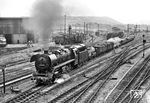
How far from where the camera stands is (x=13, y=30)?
61281mm

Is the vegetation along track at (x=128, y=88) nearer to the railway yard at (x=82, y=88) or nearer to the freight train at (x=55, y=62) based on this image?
the railway yard at (x=82, y=88)

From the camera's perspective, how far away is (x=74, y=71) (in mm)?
28125

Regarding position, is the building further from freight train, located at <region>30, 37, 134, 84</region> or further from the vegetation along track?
the vegetation along track

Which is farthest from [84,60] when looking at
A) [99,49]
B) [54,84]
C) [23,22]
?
[23,22]

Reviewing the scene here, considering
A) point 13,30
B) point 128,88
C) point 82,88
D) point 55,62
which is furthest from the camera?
point 13,30

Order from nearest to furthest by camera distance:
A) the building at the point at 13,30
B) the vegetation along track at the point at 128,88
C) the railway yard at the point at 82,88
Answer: the vegetation along track at the point at 128,88 → the railway yard at the point at 82,88 → the building at the point at 13,30

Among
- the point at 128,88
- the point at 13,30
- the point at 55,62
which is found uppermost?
the point at 13,30

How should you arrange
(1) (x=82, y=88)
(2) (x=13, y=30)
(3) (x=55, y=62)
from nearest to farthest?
(1) (x=82, y=88), (3) (x=55, y=62), (2) (x=13, y=30)

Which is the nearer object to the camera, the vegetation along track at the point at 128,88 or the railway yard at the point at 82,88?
the vegetation along track at the point at 128,88

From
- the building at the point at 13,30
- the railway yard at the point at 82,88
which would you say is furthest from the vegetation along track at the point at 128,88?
the building at the point at 13,30

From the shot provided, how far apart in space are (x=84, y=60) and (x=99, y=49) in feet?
26.3

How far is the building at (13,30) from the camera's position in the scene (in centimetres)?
6041

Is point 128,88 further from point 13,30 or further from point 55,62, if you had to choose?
point 13,30

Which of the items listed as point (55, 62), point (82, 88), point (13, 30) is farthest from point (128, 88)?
point (13, 30)
